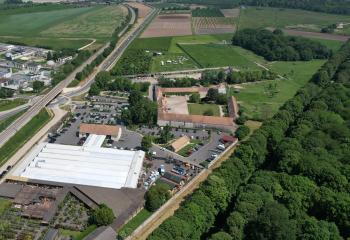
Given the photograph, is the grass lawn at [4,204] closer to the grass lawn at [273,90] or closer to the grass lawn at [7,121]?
the grass lawn at [7,121]

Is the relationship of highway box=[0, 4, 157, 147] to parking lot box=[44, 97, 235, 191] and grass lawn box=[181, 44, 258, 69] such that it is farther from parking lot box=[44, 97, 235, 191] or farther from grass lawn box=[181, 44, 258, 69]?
grass lawn box=[181, 44, 258, 69]

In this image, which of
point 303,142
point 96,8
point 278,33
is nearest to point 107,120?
point 303,142

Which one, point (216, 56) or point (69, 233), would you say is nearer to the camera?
point (69, 233)

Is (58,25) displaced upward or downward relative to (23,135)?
upward

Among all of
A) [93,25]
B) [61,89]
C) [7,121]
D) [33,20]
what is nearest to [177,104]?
[61,89]

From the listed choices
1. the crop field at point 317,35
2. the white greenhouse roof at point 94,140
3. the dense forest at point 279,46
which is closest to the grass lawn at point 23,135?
the white greenhouse roof at point 94,140

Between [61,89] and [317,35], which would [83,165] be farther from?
[317,35]

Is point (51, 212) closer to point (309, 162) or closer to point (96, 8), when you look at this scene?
point (309, 162)
